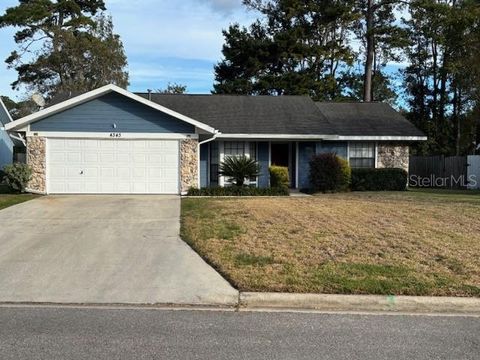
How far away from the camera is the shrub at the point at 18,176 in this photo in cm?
1864

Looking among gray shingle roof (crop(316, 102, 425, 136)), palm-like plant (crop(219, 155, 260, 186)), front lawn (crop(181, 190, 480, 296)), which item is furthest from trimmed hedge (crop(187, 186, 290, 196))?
gray shingle roof (crop(316, 102, 425, 136))

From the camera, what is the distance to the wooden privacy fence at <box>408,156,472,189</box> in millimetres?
27859

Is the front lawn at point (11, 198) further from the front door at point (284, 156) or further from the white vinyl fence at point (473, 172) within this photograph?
the white vinyl fence at point (473, 172)

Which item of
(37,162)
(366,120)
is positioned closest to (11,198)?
(37,162)

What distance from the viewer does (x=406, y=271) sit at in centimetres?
786

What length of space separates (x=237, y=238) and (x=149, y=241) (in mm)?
1697

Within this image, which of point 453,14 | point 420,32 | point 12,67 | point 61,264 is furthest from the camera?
point 12,67

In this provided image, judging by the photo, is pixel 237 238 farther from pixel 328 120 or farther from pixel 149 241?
pixel 328 120

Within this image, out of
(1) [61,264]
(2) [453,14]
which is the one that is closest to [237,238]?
(1) [61,264]

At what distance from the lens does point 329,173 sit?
21375 millimetres

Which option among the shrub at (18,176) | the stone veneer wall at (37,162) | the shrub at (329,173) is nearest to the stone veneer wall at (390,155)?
the shrub at (329,173)

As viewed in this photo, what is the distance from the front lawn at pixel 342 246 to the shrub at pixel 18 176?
7362 millimetres

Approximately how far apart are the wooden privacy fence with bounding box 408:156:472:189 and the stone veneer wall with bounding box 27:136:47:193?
62.4 feet

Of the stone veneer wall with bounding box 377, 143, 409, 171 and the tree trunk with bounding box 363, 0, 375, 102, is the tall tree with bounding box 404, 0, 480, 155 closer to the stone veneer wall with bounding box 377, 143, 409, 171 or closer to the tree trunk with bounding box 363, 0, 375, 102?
the tree trunk with bounding box 363, 0, 375, 102
